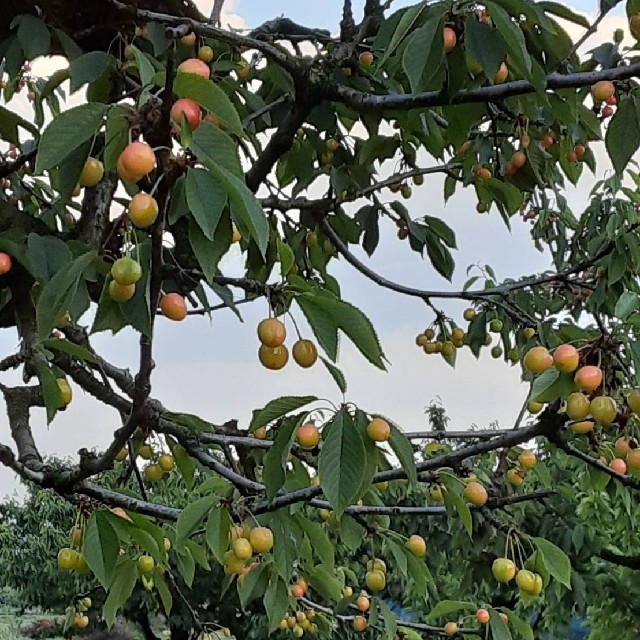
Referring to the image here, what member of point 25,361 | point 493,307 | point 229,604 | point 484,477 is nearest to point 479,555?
point 484,477

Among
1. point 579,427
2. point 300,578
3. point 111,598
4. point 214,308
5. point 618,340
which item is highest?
point 214,308

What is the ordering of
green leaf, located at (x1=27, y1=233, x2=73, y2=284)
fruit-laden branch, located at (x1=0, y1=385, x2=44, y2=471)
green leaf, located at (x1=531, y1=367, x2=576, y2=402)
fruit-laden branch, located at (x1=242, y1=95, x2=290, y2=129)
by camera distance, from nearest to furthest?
1. green leaf, located at (x1=531, y1=367, x2=576, y2=402)
2. green leaf, located at (x1=27, y1=233, x2=73, y2=284)
3. fruit-laden branch, located at (x1=0, y1=385, x2=44, y2=471)
4. fruit-laden branch, located at (x1=242, y1=95, x2=290, y2=129)

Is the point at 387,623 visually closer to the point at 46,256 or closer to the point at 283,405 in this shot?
the point at 283,405

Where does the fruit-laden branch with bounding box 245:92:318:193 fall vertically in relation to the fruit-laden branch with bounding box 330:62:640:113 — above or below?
above

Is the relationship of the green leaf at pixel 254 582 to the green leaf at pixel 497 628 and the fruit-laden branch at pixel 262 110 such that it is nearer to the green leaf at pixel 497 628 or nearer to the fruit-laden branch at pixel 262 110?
the green leaf at pixel 497 628

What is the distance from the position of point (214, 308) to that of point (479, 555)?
54.3 inches

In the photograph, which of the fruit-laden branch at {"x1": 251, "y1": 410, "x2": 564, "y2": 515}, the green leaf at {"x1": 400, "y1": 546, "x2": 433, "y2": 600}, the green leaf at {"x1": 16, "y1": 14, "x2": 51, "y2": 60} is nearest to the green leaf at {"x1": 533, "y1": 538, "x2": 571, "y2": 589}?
the green leaf at {"x1": 400, "y1": 546, "x2": 433, "y2": 600}

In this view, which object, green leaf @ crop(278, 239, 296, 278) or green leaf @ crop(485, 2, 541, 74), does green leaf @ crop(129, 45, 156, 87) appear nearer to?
green leaf @ crop(278, 239, 296, 278)

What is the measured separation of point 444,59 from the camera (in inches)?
43.8

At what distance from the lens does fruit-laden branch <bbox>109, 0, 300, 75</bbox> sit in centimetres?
125

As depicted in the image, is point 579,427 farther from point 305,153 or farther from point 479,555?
point 479,555

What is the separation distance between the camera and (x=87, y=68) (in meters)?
1.36

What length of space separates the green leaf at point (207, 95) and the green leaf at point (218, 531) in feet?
2.53

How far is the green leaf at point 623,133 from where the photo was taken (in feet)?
3.70
